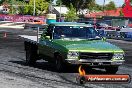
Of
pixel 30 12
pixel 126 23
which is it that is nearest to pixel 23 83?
pixel 126 23

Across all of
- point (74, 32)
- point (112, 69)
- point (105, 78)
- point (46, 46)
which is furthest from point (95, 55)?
point (105, 78)

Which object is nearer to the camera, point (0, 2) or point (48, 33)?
point (48, 33)

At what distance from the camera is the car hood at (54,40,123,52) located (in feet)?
45.6

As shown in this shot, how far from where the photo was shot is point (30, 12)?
447 ft

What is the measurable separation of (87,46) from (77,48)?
0.35 m

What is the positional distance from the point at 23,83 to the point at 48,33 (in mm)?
4462

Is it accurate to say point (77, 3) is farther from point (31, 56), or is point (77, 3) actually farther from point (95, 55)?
point (95, 55)

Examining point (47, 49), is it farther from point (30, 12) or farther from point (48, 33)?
point (30, 12)

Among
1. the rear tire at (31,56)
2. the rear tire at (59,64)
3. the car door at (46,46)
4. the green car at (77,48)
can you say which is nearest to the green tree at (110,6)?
the rear tire at (31,56)

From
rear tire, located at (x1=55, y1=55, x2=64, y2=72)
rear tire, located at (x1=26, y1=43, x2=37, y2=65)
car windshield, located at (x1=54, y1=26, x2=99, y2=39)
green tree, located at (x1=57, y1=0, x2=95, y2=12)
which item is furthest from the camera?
green tree, located at (x1=57, y1=0, x2=95, y2=12)

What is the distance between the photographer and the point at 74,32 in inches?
608

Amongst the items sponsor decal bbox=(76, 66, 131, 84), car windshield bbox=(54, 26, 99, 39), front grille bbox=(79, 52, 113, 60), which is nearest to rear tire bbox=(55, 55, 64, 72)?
front grille bbox=(79, 52, 113, 60)

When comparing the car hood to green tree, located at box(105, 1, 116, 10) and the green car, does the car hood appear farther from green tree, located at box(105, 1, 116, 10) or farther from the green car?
green tree, located at box(105, 1, 116, 10)

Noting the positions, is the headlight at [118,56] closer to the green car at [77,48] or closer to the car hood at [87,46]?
the green car at [77,48]
